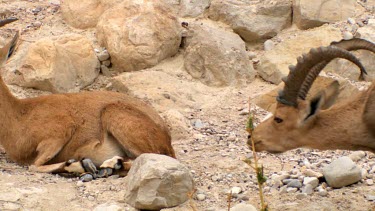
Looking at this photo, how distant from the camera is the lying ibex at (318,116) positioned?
762 centimetres

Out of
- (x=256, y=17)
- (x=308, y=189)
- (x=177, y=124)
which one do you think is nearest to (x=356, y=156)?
(x=308, y=189)

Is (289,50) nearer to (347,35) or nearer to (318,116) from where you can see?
(347,35)

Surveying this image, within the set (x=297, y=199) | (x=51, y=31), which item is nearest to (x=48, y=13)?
(x=51, y=31)

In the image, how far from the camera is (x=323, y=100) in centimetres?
787

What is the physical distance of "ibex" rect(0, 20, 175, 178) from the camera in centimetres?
941

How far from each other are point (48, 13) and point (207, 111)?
335cm

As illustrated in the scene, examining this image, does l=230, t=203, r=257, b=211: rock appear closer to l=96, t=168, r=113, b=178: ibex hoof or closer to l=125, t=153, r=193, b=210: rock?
l=125, t=153, r=193, b=210: rock

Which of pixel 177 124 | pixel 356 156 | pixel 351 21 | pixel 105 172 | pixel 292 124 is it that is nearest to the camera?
pixel 292 124

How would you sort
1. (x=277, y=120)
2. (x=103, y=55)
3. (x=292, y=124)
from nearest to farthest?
1. (x=292, y=124)
2. (x=277, y=120)
3. (x=103, y=55)

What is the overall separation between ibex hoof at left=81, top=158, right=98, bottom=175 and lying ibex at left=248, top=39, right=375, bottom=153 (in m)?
2.07

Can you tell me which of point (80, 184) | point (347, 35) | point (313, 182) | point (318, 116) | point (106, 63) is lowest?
point (80, 184)

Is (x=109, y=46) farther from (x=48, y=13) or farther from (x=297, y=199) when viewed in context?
(x=297, y=199)

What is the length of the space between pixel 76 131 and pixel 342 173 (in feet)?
10.4

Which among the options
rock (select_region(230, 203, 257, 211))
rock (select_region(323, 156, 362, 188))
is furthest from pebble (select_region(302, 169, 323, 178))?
rock (select_region(230, 203, 257, 211))
